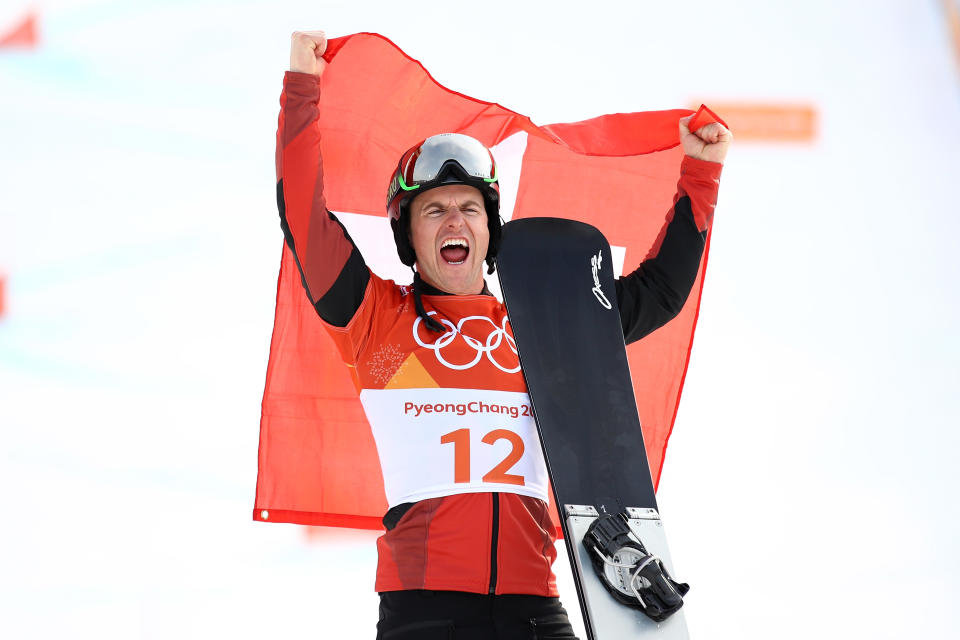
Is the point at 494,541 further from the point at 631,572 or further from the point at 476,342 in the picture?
the point at 476,342

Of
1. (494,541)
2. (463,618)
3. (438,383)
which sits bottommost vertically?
(463,618)

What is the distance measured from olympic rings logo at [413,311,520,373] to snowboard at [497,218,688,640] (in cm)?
3

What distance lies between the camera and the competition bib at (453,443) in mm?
1807

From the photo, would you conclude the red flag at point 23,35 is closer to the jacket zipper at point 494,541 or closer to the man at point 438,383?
the man at point 438,383

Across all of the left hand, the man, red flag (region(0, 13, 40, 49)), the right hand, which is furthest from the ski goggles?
red flag (region(0, 13, 40, 49))

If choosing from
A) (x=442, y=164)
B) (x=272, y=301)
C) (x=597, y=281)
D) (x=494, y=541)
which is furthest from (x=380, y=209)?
(x=272, y=301)

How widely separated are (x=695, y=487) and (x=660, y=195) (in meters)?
2.12

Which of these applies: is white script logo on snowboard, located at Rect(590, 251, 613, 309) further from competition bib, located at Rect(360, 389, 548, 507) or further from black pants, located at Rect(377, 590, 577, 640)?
black pants, located at Rect(377, 590, 577, 640)

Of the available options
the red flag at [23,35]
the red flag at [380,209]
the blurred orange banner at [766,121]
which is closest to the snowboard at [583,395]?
the red flag at [380,209]

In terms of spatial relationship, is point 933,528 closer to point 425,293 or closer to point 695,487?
point 695,487

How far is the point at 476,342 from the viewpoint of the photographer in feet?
6.43

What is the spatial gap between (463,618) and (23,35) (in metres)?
3.84

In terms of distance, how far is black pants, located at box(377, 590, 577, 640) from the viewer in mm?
1690

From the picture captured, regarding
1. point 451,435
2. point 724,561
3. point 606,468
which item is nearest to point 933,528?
point 724,561
